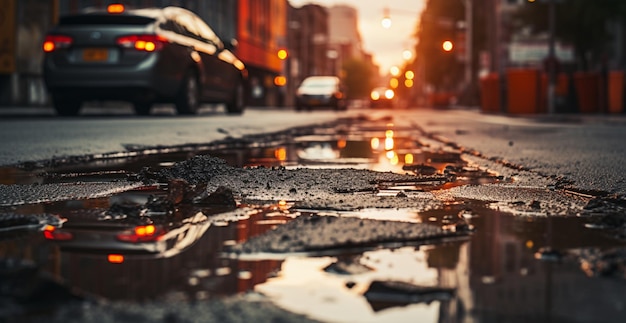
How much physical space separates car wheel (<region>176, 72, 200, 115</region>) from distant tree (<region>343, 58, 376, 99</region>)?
147 metres

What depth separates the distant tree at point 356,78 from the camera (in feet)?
534

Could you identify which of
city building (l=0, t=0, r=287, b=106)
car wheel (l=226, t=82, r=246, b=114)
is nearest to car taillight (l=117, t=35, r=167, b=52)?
car wheel (l=226, t=82, r=246, b=114)

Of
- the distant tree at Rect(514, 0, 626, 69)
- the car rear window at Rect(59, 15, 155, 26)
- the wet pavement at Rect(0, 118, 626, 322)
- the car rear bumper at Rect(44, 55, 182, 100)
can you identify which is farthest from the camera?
the distant tree at Rect(514, 0, 626, 69)

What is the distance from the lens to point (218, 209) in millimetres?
3934

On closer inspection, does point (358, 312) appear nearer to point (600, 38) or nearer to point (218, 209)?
point (218, 209)

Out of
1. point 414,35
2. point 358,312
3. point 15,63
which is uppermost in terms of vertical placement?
point 414,35

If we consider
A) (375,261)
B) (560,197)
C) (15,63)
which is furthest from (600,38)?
(375,261)

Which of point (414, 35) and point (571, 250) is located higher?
point (414, 35)

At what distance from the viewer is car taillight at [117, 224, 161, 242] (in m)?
3.04

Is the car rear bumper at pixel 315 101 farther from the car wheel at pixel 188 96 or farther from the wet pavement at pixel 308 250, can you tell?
the wet pavement at pixel 308 250

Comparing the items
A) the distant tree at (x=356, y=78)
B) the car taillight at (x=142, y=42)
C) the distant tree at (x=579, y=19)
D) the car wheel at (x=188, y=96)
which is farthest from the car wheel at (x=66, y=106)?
the distant tree at (x=356, y=78)

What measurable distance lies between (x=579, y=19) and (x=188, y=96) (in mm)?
22598

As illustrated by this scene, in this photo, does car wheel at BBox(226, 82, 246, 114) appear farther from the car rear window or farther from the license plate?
the license plate

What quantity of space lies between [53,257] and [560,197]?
2749 mm
